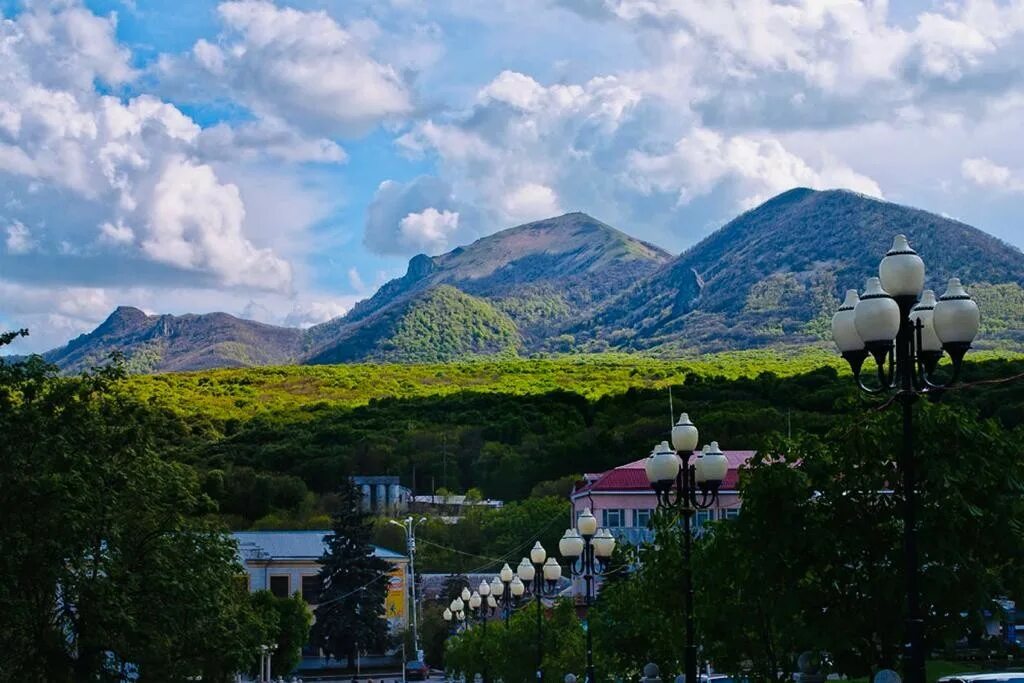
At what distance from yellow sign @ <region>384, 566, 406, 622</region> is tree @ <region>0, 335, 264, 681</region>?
167 feet

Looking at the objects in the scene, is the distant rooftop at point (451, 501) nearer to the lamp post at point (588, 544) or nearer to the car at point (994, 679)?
the car at point (994, 679)

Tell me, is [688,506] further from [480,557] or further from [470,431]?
[470,431]

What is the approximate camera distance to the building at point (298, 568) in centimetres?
7488

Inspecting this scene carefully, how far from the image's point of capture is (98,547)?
99.3 feet

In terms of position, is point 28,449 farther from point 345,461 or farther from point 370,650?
point 345,461

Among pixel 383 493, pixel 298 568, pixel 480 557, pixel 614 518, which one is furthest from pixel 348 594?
pixel 383 493

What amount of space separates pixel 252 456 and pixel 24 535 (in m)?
96.5

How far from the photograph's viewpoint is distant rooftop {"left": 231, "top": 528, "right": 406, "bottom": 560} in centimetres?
7619

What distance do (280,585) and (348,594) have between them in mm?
3759

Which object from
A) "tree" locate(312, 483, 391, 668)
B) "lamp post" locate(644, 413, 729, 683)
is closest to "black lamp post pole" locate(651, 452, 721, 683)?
"lamp post" locate(644, 413, 729, 683)

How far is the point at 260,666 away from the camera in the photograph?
57.6 metres

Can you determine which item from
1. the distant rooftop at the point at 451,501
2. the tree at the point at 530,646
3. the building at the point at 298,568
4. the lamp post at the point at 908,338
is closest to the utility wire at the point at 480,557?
the building at the point at 298,568

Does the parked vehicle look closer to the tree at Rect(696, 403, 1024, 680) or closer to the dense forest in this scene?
the dense forest

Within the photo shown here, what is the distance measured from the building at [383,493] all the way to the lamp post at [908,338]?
102346 mm
